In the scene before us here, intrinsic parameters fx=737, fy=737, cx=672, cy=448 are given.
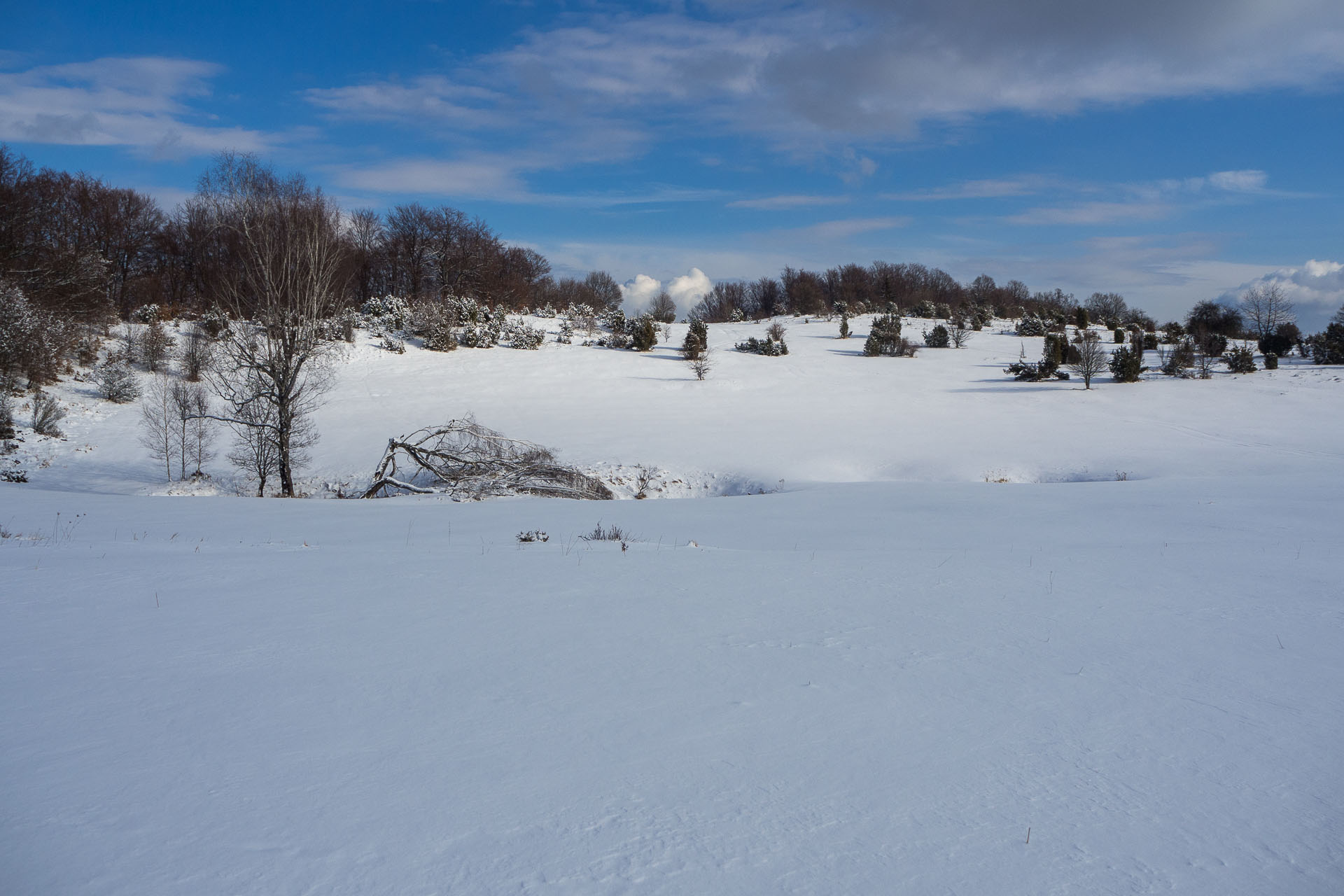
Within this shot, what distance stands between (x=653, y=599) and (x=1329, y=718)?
3373 mm

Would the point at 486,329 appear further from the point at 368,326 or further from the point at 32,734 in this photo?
the point at 32,734

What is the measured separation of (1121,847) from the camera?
2.20 meters

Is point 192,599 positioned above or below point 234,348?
below

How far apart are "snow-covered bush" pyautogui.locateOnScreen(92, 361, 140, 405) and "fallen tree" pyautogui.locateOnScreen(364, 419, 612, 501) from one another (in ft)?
49.0

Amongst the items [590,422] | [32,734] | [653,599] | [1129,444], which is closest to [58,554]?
[32,734]

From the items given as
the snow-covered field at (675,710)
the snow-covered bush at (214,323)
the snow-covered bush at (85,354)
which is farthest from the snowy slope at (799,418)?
the snow-covered field at (675,710)

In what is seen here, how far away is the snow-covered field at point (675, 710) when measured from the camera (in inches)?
82.7

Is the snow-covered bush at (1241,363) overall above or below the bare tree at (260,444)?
above

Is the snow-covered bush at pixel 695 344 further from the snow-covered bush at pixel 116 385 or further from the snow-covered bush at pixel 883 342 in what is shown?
the snow-covered bush at pixel 116 385

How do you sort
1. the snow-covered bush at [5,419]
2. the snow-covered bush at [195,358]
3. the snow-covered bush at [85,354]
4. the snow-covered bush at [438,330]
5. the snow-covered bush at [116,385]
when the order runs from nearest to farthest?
1. the snow-covered bush at [5,419]
2. the snow-covered bush at [116,385]
3. the snow-covered bush at [195,358]
4. the snow-covered bush at [85,354]
5. the snow-covered bush at [438,330]

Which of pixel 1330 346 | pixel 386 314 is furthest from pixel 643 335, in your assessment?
pixel 1330 346

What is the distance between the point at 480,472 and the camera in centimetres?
1605

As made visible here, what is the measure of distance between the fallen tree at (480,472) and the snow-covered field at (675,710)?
675 cm

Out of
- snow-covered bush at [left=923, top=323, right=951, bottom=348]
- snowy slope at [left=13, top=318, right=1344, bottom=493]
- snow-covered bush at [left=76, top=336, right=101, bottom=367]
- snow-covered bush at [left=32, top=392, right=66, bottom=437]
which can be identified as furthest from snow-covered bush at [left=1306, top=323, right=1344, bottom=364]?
snow-covered bush at [left=76, top=336, right=101, bottom=367]
